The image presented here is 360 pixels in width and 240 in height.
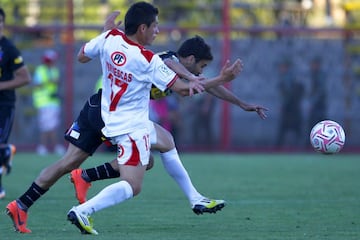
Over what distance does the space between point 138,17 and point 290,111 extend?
16.0 meters

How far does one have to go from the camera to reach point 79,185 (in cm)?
913

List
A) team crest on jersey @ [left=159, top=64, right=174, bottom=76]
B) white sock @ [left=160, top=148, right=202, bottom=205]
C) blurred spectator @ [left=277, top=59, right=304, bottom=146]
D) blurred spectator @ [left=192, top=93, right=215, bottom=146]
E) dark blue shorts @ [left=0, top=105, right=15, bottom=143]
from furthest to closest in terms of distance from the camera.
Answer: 1. blurred spectator @ [left=277, top=59, right=304, bottom=146]
2. blurred spectator @ [left=192, top=93, right=215, bottom=146]
3. dark blue shorts @ [left=0, top=105, right=15, bottom=143]
4. white sock @ [left=160, top=148, right=202, bottom=205]
5. team crest on jersey @ [left=159, top=64, right=174, bottom=76]

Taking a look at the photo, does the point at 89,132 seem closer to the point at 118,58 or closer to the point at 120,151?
the point at 120,151

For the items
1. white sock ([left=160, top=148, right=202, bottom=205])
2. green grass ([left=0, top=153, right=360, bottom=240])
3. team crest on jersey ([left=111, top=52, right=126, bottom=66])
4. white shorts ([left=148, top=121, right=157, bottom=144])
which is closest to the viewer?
team crest on jersey ([left=111, top=52, right=126, bottom=66])

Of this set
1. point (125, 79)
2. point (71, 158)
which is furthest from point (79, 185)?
point (125, 79)

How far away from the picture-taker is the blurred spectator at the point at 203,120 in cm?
2319

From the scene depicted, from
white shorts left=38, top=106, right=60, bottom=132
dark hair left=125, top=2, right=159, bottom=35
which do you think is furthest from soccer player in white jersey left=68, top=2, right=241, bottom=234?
white shorts left=38, top=106, right=60, bottom=132

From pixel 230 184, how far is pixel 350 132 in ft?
35.4

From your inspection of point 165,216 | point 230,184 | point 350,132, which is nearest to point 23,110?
point 350,132

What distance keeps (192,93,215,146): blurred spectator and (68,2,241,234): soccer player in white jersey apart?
49.7ft

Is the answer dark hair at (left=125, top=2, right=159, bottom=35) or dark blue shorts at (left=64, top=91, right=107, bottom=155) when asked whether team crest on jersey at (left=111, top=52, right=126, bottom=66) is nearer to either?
dark hair at (left=125, top=2, right=159, bottom=35)

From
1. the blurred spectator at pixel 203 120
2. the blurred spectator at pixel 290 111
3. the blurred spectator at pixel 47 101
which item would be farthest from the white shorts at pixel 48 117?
the blurred spectator at pixel 290 111

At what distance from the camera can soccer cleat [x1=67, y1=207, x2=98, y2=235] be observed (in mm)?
7523

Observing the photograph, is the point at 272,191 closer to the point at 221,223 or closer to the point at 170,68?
the point at 221,223
